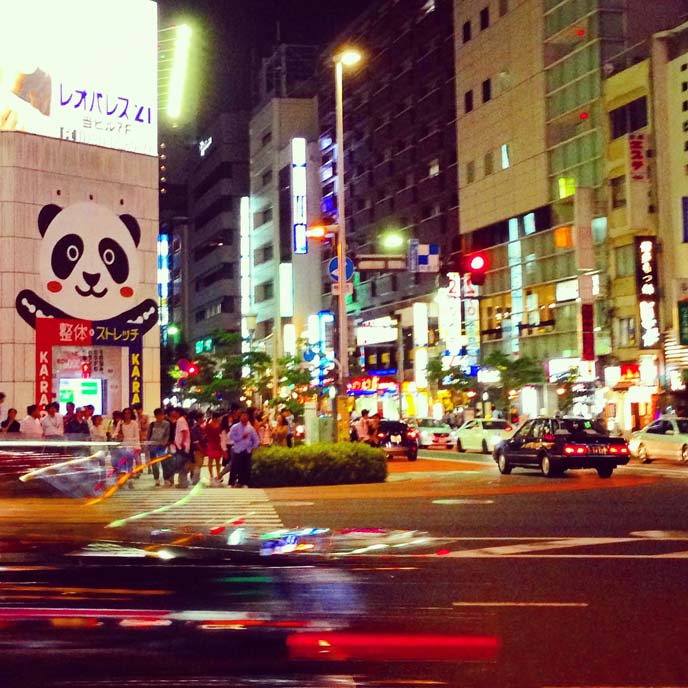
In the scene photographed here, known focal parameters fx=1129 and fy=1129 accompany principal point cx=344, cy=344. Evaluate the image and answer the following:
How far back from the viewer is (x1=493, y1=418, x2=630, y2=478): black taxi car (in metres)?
26.3

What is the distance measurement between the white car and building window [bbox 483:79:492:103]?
77.1 ft

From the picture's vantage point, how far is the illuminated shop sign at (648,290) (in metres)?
45.9

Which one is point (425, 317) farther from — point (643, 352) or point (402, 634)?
point (402, 634)

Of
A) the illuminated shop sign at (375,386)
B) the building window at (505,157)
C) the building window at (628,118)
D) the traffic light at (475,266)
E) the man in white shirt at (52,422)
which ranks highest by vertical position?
the building window at (505,157)

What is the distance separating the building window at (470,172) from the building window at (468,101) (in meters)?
3.06

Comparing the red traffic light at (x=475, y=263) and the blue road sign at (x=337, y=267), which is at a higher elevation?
the blue road sign at (x=337, y=267)

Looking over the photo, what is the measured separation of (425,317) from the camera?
69.0 meters

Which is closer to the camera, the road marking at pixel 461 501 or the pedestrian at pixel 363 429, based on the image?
the road marking at pixel 461 501

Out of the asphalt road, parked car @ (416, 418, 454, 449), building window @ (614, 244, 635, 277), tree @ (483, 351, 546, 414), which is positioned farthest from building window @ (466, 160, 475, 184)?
the asphalt road

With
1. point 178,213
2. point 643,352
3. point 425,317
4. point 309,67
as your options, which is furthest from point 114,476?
point 178,213

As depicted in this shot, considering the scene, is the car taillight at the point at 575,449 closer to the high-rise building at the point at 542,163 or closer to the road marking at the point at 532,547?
the road marking at the point at 532,547

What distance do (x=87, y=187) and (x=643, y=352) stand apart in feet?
82.8

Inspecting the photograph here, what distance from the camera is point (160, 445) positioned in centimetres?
2378

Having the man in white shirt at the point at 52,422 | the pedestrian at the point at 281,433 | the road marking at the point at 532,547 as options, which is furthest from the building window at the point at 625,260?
the road marking at the point at 532,547
